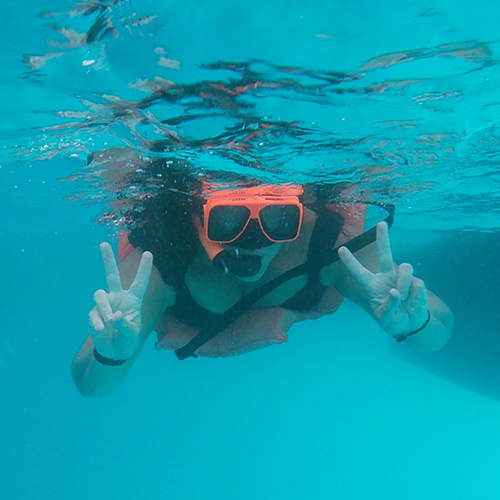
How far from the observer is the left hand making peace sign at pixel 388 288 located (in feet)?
14.2

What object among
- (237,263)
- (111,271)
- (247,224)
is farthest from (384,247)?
(111,271)

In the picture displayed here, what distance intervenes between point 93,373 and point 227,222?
2.55 meters

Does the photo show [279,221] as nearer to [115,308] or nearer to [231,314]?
[231,314]

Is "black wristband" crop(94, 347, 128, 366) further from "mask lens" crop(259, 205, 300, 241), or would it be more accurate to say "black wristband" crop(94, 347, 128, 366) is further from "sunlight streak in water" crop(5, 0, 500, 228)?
"sunlight streak in water" crop(5, 0, 500, 228)

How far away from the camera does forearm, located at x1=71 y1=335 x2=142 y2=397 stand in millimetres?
5069

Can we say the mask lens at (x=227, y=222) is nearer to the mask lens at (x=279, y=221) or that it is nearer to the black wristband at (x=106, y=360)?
the mask lens at (x=279, y=221)

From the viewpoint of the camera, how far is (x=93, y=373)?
5.11 m

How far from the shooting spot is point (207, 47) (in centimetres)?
401

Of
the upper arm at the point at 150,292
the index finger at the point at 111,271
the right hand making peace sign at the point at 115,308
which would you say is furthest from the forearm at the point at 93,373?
the index finger at the point at 111,271

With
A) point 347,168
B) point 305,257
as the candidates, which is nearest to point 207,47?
point 305,257

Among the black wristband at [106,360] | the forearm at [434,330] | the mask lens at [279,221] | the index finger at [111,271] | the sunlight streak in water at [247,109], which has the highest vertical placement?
the sunlight streak in water at [247,109]

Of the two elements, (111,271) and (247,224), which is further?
(247,224)

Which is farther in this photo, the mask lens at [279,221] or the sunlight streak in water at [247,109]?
the mask lens at [279,221]

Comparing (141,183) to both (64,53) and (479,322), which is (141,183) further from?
(479,322)
